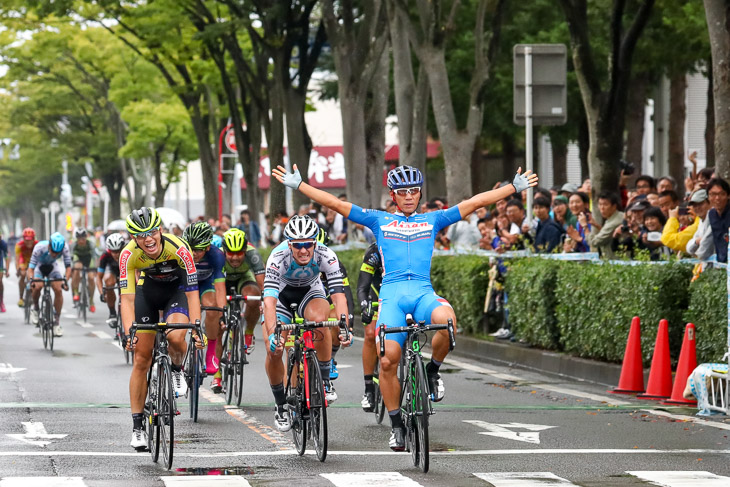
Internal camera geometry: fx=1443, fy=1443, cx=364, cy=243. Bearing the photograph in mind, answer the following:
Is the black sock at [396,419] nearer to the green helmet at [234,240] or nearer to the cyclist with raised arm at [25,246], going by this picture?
the green helmet at [234,240]

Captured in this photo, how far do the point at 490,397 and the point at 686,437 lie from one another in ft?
10.8

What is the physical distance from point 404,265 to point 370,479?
1.68 metres

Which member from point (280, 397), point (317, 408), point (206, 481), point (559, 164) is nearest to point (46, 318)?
point (280, 397)

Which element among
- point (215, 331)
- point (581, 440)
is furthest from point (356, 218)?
point (215, 331)

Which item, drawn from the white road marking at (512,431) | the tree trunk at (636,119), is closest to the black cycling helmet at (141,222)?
the white road marking at (512,431)

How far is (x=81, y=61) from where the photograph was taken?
166ft

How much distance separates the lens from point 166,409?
384 inches

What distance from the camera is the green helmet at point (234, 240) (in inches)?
551

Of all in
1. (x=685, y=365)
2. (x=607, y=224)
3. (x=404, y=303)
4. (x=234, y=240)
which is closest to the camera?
(x=404, y=303)

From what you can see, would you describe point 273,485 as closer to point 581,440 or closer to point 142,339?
point 142,339

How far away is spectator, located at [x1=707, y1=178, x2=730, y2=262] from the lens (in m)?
13.7

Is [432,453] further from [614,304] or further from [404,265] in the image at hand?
[614,304]

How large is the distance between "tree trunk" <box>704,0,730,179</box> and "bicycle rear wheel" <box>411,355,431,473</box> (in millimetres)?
7048

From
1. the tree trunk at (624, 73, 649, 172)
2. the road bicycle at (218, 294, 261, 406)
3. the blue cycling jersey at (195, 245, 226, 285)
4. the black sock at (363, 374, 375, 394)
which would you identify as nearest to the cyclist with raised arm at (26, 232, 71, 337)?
the road bicycle at (218, 294, 261, 406)
